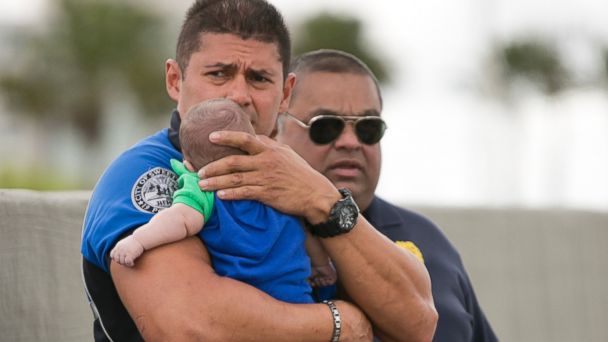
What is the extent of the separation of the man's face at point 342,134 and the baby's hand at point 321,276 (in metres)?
1.29

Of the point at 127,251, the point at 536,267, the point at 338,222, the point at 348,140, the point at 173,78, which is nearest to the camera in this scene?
the point at 127,251

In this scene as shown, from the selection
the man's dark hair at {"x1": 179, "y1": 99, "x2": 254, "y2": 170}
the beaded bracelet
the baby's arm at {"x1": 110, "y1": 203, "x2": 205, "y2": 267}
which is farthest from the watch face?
the baby's arm at {"x1": 110, "y1": 203, "x2": 205, "y2": 267}

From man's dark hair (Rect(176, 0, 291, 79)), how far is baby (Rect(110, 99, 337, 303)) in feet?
0.96

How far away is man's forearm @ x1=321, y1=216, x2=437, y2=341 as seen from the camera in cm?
314

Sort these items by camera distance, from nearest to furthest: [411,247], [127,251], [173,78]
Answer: [127,251] < [173,78] < [411,247]

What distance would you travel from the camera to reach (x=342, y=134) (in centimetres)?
464

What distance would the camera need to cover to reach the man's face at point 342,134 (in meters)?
4.59

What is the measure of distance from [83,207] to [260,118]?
157 centimetres

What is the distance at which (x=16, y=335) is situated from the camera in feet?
12.9

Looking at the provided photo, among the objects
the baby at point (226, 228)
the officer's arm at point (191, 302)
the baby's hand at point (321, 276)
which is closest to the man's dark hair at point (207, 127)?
the baby at point (226, 228)

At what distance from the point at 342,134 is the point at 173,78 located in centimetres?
135

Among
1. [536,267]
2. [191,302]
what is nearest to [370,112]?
[191,302]

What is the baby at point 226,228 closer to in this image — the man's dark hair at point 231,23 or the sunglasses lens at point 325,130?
→ the man's dark hair at point 231,23

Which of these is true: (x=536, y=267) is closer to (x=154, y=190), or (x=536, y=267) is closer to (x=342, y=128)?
(x=342, y=128)
